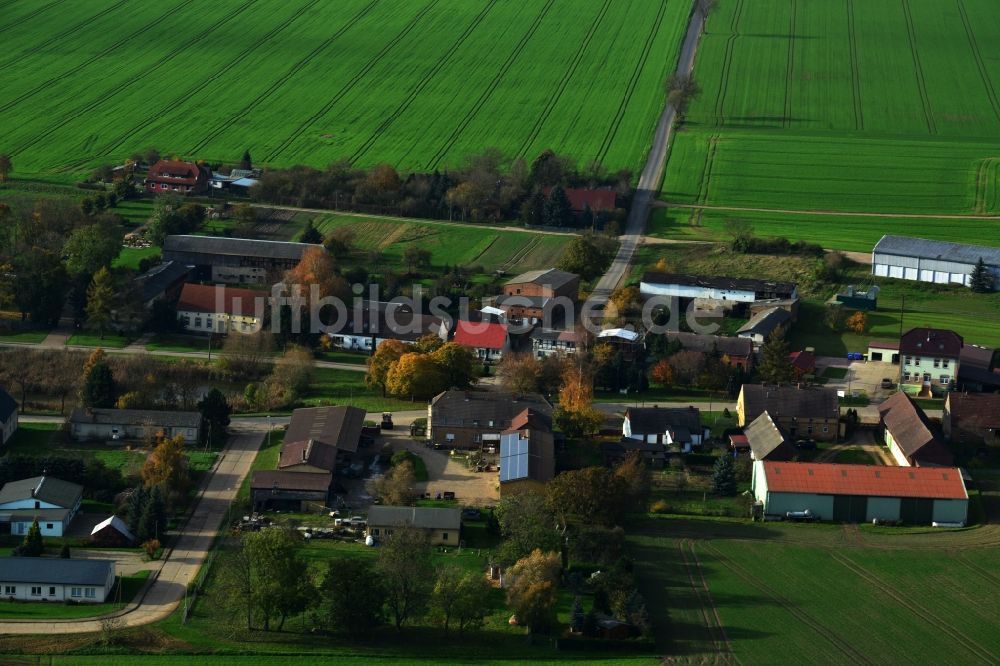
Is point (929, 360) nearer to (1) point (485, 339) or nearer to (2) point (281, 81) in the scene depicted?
(1) point (485, 339)

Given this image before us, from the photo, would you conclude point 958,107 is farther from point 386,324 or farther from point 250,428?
point 250,428

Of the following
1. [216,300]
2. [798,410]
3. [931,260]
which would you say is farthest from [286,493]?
[931,260]

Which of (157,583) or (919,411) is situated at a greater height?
(919,411)

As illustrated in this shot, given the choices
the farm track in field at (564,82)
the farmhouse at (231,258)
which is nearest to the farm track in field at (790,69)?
the farm track in field at (564,82)

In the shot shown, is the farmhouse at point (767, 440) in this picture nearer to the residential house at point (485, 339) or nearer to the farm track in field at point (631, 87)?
the residential house at point (485, 339)

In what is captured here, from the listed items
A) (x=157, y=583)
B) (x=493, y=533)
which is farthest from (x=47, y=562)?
(x=493, y=533)

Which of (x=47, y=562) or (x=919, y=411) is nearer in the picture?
(x=47, y=562)
